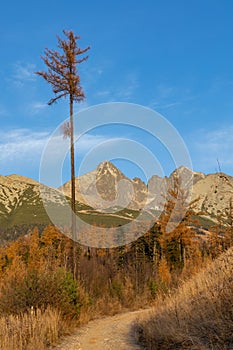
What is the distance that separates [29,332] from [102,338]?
7.70 feet

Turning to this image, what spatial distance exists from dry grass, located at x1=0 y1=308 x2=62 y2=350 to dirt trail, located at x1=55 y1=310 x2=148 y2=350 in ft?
1.31

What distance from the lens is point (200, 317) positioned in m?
6.87

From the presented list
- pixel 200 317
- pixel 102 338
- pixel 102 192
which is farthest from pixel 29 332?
pixel 102 192

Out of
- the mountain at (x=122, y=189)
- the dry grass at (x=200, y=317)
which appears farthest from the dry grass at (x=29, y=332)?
the mountain at (x=122, y=189)

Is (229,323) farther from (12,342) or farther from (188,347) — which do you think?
(12,342)

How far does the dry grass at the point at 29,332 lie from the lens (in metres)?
7.56

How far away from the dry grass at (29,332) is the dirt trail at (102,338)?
400 mm

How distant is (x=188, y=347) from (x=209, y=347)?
0.60 metres

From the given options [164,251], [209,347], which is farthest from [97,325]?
[164,251]

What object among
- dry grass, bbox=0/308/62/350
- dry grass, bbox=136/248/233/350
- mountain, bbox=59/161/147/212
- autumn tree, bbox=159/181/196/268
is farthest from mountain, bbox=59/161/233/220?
dry grass, bbox=0/308/62/350

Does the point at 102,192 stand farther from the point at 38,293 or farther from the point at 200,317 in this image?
the point at 200,317

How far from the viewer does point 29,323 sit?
870cm

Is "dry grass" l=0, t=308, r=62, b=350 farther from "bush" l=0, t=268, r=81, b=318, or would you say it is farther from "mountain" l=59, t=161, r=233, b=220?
"mountain" l=59, t=161, r=233, b=220

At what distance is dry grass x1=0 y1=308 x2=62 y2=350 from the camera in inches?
298
